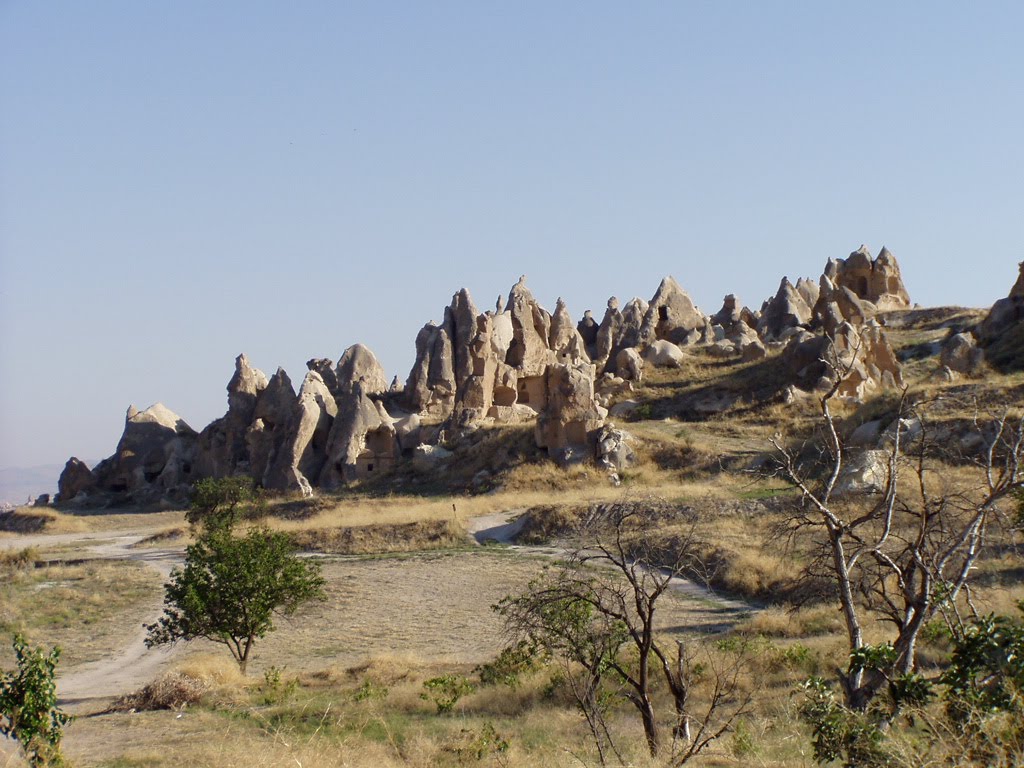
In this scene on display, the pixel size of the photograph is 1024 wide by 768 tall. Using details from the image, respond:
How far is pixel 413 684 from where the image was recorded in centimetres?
1473

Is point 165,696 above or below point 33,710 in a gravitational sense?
below

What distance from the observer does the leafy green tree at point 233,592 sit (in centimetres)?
1705

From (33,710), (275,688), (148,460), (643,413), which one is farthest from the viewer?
(148,460)

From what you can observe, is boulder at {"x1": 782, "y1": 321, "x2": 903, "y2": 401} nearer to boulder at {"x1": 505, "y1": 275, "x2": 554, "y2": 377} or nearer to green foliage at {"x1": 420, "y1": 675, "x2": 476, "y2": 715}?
boulder at {"x1": 505, "y1": 275, "x2": 554, "y2": 377}

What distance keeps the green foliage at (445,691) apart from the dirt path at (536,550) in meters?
5.13

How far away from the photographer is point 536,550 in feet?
85.2

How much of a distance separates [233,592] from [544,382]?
29003 mm

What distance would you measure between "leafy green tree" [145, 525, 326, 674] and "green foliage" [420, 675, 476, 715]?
424 cm

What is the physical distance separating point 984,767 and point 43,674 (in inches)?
273

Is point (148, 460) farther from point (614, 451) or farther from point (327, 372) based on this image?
point (614, 451)

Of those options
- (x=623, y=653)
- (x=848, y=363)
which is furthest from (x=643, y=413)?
(x=623, y=653)

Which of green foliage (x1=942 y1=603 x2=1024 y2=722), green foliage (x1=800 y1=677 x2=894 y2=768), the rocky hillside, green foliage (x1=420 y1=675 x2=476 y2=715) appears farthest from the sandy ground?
the rocky hillside

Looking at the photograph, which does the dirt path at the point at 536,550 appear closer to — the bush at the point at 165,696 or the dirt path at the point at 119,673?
the bush at the point at 165,696

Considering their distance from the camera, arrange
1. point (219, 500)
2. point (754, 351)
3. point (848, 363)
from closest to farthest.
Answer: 1. point (219, 500)
2. point (848, 363)
3. point (754, 351)
